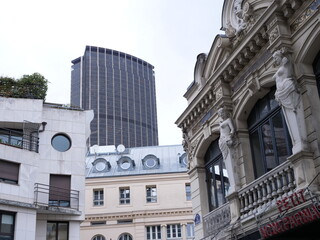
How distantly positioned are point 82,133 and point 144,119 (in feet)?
457

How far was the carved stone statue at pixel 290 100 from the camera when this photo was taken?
12531mm

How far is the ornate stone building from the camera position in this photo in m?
12.4

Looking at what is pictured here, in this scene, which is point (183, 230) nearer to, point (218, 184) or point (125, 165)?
point (125, 165)

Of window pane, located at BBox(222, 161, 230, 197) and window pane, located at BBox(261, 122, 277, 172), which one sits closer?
window pane, located at BBox(261, 122, 277, 172)

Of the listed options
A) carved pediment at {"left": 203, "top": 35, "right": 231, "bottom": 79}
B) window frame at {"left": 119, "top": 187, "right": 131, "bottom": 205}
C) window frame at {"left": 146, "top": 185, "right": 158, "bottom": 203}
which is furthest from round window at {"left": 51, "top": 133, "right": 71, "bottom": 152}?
window frame at {"left": 146, "top": 185, "right": 158, "bottom": 203}

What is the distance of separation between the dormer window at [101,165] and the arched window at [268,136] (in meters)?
32.4

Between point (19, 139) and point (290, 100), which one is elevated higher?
point (19, 139)

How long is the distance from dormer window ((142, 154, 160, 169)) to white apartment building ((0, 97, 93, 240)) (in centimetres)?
1800

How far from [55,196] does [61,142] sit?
11.3 feet

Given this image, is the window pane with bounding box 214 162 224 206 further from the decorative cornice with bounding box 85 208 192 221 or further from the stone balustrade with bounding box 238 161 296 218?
the decorative cornice with bounding box 85 208 192 221

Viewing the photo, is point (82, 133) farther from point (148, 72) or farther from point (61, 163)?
point (148, 72)

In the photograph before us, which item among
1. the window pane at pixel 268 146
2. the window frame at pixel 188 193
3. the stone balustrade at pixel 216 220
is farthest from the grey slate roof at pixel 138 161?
the window pane at pixel 268 146

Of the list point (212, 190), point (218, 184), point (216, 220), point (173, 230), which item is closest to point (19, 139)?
point (212, 190)

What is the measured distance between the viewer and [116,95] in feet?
550
